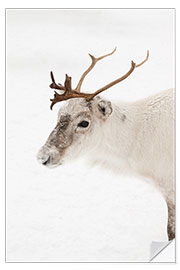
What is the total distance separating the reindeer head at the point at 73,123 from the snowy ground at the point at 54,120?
25 centimetres

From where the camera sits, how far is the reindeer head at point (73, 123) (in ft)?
9.01

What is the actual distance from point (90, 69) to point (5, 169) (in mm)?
804

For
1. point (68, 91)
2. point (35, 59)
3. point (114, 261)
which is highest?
point (35, 59)

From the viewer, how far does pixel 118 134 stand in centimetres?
288

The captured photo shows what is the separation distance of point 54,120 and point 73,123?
11.4 inches

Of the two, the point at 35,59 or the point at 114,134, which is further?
the point at 35,59

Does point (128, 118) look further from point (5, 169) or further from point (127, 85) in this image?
point (5, 169)

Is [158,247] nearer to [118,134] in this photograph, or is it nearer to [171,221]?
[171,221]

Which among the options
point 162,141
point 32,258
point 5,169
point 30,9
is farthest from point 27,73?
point 32,258

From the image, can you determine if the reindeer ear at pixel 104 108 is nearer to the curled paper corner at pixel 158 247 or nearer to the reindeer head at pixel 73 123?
the reindeer head at pixel 73 123

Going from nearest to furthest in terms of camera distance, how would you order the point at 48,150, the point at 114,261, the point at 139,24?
the point at 48,150, the point at 114,261, the point at 139,24

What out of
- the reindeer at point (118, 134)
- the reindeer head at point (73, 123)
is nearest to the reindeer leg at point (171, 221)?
the reindeer at point (118, 134)

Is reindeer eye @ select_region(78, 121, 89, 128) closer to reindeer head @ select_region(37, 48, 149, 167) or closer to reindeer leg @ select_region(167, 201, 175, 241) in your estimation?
reindeer head @ select_region(37, 48, 149, 167)

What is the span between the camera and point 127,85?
3.09 metres
